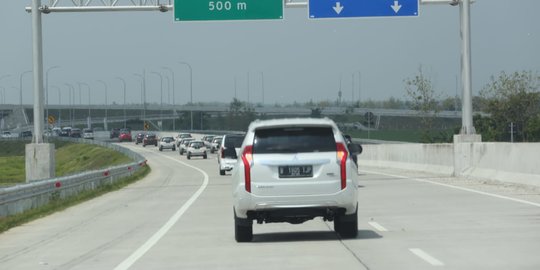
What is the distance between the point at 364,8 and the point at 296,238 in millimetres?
20963

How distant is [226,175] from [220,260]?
3219cm

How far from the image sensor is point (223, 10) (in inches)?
1426

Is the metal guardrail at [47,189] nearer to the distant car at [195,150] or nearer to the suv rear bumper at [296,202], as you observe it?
the suv rear bumper at [296,202]

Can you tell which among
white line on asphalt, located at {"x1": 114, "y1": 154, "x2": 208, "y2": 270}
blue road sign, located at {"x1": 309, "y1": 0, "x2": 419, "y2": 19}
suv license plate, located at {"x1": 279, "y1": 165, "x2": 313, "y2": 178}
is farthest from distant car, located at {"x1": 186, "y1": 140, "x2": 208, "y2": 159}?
suv license plate, located at {"x1": 279, "y1": 165, "x2": 313, "y2": 178}

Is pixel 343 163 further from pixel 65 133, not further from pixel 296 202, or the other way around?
pixel 65 133

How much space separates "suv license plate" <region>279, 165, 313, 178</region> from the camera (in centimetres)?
1492

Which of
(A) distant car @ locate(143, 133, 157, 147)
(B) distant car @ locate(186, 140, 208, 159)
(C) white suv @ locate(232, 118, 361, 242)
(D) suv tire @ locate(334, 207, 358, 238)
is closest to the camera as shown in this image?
(C) white suv @ locate(232, 118, 361, 242)

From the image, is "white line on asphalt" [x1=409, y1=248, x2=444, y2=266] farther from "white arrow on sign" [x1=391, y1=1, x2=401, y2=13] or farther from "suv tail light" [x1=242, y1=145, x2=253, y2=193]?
"white arrow on sign" [x1=391, y1=1, x2=401, y2=13]

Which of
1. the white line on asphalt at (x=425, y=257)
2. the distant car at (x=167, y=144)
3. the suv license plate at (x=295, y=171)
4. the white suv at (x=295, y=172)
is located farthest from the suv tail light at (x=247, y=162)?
the distant car at (x=167, y=144)

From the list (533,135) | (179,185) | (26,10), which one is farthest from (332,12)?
(533,135)

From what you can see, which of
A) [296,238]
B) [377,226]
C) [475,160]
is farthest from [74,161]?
[296,238]

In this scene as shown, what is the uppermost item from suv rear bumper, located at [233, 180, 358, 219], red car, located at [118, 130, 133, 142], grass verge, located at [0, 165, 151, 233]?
suv rear bumper, located at [233, 180, 358, 219]

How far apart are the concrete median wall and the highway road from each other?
124 centimetres

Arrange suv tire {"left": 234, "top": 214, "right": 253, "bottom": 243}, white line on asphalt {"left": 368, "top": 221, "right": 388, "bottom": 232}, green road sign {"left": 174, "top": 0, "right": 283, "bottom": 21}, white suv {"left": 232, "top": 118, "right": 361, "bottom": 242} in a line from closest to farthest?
white suv {"left": 232, "top": 118, "right": 361, "bottom": 242} < suv tire {"left": 234, "top": 214, "right": 253, "bottom": 243} < white line on asphalt {"left": 368, "top": 221, "right": 388, "bottom": 232} < green road sign {"left": 174, "top": 0, "right": 283, "bottom": 21}
